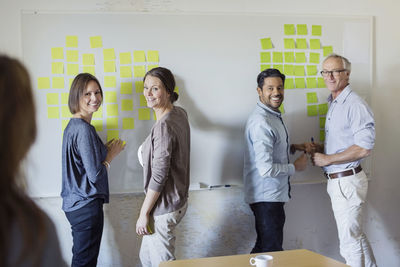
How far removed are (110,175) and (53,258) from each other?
731 millimetres

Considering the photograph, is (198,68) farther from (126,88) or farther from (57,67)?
(57,67)

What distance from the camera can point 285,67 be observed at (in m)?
3.02

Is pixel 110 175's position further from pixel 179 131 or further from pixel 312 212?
pixel 312 212

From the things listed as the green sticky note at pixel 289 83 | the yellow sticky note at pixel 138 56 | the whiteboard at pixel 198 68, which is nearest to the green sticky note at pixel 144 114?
the whiteboard at pixel 198 68

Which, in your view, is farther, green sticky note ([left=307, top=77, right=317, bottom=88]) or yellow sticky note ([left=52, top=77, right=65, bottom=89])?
green sticky note ([left=307, top=77, right=317, bottom=88])

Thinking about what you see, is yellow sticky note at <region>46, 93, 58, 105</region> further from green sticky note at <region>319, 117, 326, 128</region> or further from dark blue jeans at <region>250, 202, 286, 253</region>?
green sticky note at <region>319, 117, 326, 128</region>

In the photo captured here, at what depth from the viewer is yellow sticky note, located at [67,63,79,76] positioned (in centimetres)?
275

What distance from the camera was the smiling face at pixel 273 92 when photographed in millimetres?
2680

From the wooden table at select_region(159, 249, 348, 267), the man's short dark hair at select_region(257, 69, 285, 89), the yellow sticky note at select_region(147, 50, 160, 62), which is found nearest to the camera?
the wooden table at select_region(159, 249, 348, 267)

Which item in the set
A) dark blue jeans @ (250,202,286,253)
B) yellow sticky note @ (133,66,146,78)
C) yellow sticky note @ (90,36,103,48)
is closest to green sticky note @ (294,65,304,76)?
dark blue jeans @ (250,202,286,253)

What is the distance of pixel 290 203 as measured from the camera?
3.11 meters

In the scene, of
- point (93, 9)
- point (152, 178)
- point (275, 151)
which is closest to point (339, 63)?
point (275, 151)

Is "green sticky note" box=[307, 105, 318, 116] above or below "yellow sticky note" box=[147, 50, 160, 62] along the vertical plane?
below

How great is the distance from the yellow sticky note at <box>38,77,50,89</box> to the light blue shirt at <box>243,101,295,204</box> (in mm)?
1422
